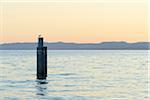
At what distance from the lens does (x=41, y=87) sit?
38.1 meters

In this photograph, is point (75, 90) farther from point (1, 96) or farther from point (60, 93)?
point (1, 96)

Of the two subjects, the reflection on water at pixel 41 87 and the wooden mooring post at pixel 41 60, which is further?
the wooden mooring post at pixel 41 60

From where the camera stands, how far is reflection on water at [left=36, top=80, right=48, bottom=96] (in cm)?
3421

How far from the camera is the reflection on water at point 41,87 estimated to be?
3421 cm

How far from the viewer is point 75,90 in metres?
35.7

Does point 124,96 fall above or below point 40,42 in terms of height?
below

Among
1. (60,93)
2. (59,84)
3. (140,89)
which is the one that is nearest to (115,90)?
(140,89)

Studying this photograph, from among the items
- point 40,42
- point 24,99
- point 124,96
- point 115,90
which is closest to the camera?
point 24,99

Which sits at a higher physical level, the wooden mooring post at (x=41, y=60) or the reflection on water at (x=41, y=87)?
the wooden mooring post at (x=41, y=60)

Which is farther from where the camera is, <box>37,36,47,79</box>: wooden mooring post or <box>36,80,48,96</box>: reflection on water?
<box>37,36,47,79</box>: wooden mooring post

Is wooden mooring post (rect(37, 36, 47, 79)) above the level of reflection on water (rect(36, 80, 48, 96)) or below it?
above

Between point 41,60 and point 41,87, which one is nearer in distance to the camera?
point 41,87

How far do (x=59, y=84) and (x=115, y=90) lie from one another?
706cm

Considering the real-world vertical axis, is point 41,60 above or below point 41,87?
above
